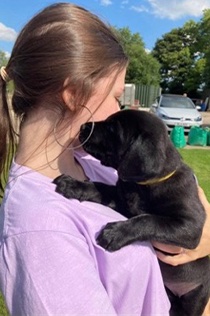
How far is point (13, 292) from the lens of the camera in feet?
4.79

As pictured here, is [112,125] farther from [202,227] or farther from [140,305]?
[140,305]

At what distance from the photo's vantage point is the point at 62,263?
1484 mm

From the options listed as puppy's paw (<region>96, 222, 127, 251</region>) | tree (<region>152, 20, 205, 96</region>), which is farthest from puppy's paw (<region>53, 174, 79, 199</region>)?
tree (<region>152, 20, 205, 96</region>)

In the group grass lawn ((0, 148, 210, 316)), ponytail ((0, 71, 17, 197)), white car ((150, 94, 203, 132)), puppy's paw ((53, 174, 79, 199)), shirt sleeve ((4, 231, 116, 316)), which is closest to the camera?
shirt sleeve ((4, 231, 116, 316))

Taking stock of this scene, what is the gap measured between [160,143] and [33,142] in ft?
2.19

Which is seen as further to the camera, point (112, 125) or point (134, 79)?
point (134, 79)

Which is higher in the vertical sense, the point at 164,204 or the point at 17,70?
the point at 17,70

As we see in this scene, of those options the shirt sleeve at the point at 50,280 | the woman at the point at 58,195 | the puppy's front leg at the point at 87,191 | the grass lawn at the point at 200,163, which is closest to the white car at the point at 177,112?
the grass lawn at the point at 200,163

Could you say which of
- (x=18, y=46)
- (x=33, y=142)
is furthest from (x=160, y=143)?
(x=18, y=46)

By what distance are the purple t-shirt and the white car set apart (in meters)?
13.5

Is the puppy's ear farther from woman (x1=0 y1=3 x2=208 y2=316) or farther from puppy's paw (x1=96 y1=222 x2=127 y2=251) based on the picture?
puppy's paw (x1=96 y1=222 x2=127 y2=251)

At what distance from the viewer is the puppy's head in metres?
2.09

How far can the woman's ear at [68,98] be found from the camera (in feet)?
6.13

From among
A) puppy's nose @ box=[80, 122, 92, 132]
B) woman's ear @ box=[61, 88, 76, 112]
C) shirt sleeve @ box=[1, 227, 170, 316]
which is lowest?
shirt sleeve @ box=[1, 227, 170, 316]
